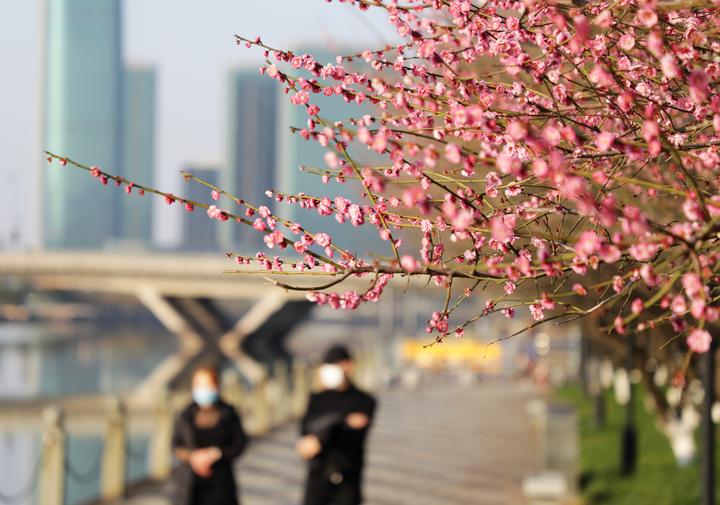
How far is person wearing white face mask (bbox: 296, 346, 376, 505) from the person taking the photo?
9352mm

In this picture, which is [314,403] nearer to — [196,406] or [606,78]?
[196,406]

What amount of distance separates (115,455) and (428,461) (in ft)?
20.0

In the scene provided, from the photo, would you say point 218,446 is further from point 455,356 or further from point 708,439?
point 455,356

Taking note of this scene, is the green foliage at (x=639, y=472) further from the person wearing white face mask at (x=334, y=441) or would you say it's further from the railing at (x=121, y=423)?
the railing at (x=121, y=423)

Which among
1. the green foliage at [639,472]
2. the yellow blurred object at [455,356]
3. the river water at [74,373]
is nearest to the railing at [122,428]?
the river water at [74,373]

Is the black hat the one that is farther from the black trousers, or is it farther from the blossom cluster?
the blossom cluster

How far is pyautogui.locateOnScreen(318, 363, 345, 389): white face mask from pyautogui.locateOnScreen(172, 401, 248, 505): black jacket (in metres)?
0.82

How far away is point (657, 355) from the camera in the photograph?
15.4m

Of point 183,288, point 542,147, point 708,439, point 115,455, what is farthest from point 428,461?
point 183,288

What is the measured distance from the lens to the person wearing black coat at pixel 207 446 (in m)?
9.00

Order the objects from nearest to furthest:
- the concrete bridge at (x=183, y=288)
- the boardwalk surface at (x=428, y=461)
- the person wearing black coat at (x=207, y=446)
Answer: the person wearing black coat at (x=207, y=446) < the boardwalk surface at (x=428, y=461) < the concrete bridge at (x=183, y=288)

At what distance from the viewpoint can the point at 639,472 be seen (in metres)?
14.3

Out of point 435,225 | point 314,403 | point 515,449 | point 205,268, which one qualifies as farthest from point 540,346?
point 435,225

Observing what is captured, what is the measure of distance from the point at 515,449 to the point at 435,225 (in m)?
16.7
